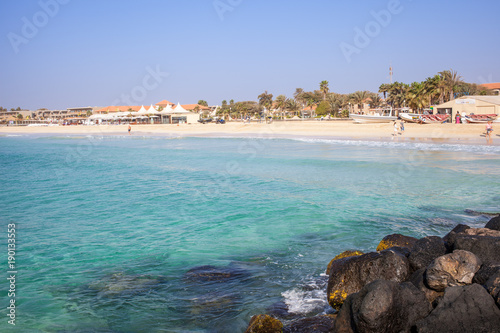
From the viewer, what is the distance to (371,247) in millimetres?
8406

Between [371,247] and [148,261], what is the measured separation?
467cm

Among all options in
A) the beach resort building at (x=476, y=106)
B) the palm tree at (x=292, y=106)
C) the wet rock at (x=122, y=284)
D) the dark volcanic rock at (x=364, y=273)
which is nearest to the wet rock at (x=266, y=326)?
the dark volcanic rock at (x=364, y=273)

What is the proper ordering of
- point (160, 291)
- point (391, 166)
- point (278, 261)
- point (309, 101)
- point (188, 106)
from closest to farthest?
point (160, 291) → point (278, 261) → point (391, 166) → point (309, 101) → point (188, 106)

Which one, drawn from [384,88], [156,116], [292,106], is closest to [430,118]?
[384,88]

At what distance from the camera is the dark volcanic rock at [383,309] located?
438 centimetres

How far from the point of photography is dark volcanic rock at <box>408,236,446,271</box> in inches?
225

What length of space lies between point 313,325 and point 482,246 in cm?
266

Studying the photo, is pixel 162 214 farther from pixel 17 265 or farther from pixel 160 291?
pixel 160 291

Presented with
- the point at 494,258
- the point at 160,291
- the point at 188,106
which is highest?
the point at 188,106

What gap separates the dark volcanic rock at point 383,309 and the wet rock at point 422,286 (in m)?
0.24

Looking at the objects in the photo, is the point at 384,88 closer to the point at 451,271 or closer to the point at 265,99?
the point at 265,99

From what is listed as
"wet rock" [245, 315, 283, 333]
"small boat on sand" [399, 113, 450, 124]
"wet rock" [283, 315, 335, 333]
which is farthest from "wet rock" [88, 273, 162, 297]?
"small boat on sand" [399, 113, 450, 124]

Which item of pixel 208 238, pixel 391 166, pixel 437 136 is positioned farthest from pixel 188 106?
pixel 208 238

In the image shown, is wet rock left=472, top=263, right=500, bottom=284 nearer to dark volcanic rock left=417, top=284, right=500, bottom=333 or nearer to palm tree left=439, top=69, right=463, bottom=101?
dark volcanic rock left=417, top=284, right=500, bottom=333
